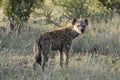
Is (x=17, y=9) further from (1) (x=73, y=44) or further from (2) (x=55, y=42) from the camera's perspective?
(2) (x=55, y=42)

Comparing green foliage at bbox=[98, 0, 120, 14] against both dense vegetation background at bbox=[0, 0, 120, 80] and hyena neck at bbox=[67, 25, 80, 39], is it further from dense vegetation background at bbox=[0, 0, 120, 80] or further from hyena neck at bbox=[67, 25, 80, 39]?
hyena neck at bbox=[67, 25, 80, 39]

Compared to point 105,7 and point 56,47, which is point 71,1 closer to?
point 105,7

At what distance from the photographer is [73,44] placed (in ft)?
33.8

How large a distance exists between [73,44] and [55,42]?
2.53m

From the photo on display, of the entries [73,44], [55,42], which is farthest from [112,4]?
[55,42]

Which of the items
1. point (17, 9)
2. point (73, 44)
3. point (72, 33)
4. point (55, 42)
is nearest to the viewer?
point (55, 42)

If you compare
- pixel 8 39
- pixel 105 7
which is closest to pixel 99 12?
pixel 105 7

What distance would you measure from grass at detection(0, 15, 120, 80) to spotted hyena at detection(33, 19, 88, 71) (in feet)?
0.79

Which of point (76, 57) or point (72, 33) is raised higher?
point (72, 33)

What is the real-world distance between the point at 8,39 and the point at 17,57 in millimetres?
1950

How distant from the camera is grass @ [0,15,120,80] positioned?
22.2 ft

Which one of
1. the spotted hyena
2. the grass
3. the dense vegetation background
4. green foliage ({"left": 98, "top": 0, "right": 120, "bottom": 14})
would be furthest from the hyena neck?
green foliage ({"left": 98, "top": 0, "right": 120, "bottom": 14})

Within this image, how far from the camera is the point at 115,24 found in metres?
13.0

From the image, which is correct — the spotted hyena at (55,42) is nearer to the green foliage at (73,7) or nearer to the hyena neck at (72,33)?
the hyena neck at (72,33)
